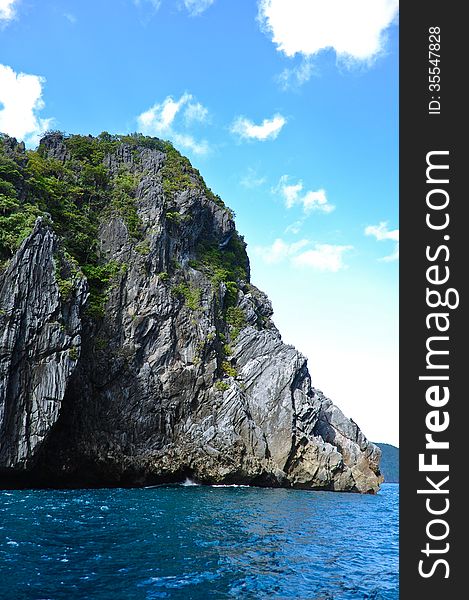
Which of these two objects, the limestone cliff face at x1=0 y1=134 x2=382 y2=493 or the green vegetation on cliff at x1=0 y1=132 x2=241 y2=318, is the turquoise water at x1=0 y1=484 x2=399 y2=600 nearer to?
the limestone cliff face at x1=0 y1=134 x2=382 y2=493

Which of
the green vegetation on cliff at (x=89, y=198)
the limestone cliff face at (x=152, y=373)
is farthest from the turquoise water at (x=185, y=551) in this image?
the green vegetation on cliff at (x=89, y=198)

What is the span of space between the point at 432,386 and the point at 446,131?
3878 mm

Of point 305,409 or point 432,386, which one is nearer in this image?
point 432,386

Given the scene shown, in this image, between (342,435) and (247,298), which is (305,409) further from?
(247,298)

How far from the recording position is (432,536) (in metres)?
6.54

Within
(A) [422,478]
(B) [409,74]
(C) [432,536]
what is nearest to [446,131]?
(B) [409,74]

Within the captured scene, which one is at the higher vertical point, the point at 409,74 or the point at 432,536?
the point at 409,74

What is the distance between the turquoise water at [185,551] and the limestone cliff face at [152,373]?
9.03 metres

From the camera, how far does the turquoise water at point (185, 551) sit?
42.3 feet

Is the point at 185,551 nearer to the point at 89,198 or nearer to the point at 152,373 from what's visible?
the point at 152,373

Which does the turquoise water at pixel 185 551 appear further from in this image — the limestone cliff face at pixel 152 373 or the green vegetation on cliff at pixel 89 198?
the green vegetation on cliff at pixel 89 198

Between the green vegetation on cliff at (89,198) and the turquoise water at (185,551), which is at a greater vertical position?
the green vegetation on cliff at (89,198)

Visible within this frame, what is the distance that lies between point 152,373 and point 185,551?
29.2 m

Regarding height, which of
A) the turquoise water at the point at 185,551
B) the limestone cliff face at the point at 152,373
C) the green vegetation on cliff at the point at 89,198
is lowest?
the turquoise water at the point at 185,551
